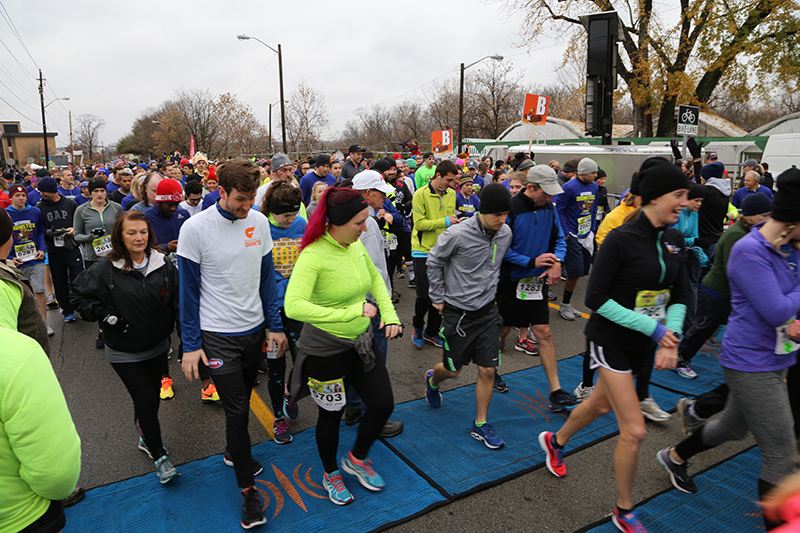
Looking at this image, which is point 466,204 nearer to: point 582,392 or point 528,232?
point 528,232

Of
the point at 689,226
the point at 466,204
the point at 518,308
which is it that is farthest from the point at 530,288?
the point at 466,204

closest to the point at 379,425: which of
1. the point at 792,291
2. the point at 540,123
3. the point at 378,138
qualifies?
the point at 792,291

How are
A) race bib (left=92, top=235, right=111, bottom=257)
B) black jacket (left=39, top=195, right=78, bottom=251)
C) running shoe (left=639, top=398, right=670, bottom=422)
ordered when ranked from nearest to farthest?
1. running shoe (left=639, top=398, right=670, bottom=422)
2. race bib (left=92, top=235, right=111, bottom=257)
3. black jacket (left=39, top=195, right=78, bottom=251)

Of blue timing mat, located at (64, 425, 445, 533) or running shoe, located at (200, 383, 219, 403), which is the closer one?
blue timing mat, located at (64, 425, 445, 533)

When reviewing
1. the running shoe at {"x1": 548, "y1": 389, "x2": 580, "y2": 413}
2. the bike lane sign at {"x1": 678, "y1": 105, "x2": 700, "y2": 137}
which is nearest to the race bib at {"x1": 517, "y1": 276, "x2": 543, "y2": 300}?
the running shoe at {"x1": 548, "y1": 389, "x2": 580, "y2": 413}

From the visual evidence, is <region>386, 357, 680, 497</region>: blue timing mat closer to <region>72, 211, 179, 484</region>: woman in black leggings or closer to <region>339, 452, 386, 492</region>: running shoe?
<region>339, 452, 386, 492</region>: running shoe

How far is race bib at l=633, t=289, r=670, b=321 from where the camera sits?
112 inches

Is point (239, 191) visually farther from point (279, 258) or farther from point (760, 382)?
point (760, 382)

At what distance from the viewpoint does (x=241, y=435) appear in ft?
9.99

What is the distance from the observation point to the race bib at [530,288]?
4.48 meters

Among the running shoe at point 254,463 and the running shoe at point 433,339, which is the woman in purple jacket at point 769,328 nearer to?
the running shoe at point 254,463

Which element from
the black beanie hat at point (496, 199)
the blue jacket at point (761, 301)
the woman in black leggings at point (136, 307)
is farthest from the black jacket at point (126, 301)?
the blue jacket at point (761, 301)

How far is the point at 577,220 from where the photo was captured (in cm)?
685

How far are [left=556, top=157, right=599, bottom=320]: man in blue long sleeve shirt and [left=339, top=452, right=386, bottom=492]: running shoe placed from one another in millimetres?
4396
